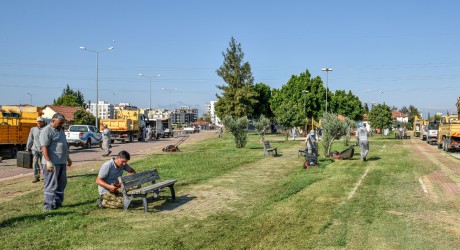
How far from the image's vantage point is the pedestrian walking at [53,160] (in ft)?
29.6

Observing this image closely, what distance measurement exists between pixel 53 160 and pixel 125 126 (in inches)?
1368

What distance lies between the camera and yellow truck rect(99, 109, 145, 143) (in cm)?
4303

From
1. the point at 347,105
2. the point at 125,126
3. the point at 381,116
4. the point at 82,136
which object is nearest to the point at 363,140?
the point at 82,136

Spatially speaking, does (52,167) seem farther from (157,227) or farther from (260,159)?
(260,159)

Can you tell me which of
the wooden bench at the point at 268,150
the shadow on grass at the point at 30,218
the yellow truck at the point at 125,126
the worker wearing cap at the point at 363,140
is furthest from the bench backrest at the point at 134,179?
the yellow truck at the point at 125,126

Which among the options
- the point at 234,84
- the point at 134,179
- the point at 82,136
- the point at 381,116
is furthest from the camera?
the point at 234,84

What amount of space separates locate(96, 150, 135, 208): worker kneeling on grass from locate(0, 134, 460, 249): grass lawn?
0.63ft

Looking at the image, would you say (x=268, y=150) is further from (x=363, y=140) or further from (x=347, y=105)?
(x=347, y=105)

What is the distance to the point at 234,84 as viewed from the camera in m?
69.4

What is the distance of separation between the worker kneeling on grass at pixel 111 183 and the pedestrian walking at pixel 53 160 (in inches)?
29.3

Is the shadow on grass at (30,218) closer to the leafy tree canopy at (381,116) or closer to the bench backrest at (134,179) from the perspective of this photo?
the bench backrest at (134,179)

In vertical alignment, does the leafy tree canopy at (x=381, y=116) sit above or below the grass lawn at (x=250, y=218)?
above

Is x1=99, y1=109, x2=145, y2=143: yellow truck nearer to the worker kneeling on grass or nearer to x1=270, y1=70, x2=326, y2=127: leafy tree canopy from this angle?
x1=270, y1=70, x2=326, y2=127: leafy tree canopy

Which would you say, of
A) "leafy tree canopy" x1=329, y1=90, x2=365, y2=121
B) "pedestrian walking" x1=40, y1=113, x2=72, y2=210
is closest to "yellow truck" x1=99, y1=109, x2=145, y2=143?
"pedestrian walking" x1=40, y1=113, x2=72, y2=210
